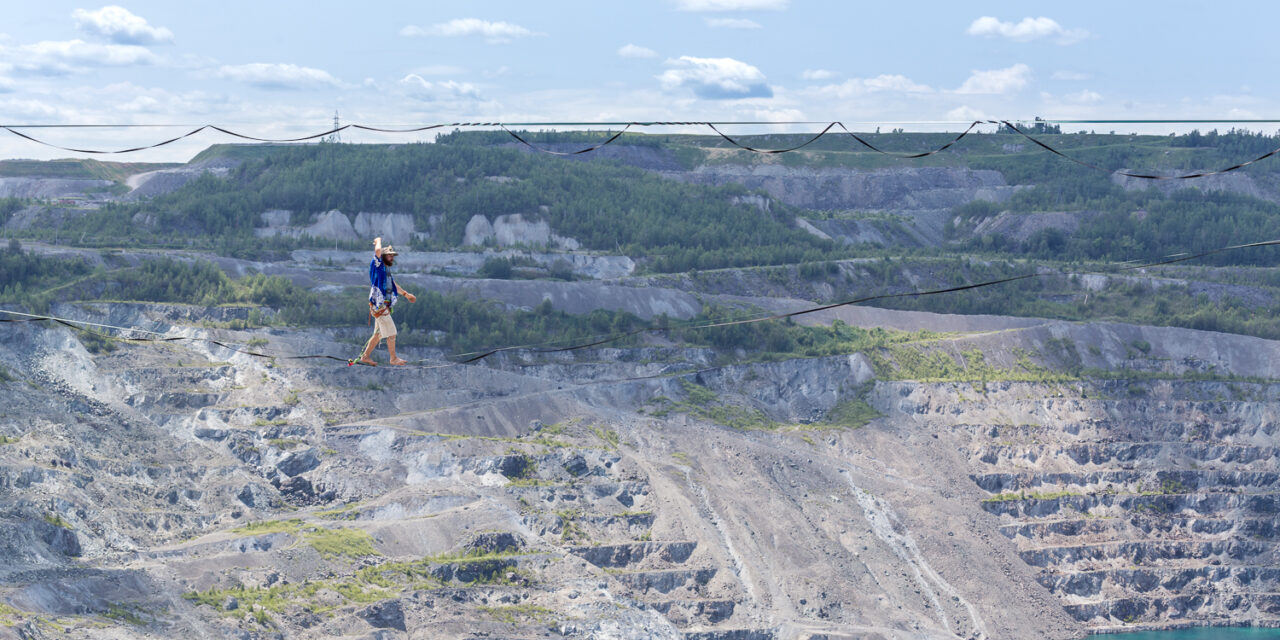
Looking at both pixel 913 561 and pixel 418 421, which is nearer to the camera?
pixel 913 561

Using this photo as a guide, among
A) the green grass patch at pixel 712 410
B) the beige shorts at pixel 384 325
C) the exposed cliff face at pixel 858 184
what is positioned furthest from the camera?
the exposed cliff face at pixel 858 184

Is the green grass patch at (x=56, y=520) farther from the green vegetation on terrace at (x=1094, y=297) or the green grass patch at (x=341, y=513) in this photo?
the green vegetation on terrace at (x=1094, y=297)

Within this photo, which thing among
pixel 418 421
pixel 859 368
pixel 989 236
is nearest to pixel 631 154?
pixel 989 236

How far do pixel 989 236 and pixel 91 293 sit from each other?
6960cm

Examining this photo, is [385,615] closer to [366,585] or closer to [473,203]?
[366,585]

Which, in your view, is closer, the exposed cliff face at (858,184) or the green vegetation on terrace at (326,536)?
the green vegetation on terrace at (326,536)

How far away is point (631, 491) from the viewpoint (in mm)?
57312

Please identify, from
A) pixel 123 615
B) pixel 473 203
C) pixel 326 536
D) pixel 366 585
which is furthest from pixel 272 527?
pixel 473 203

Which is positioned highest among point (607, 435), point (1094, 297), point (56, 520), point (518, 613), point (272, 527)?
point (1094, 297)

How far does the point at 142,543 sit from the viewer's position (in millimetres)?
49938

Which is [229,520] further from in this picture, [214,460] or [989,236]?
[989,236]

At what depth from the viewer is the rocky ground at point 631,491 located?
4862cm

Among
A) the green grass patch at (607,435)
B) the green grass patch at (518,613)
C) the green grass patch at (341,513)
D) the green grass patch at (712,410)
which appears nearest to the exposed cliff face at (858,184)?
the green grass patch at (712,410)

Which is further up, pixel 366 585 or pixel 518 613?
pixel 366 585
